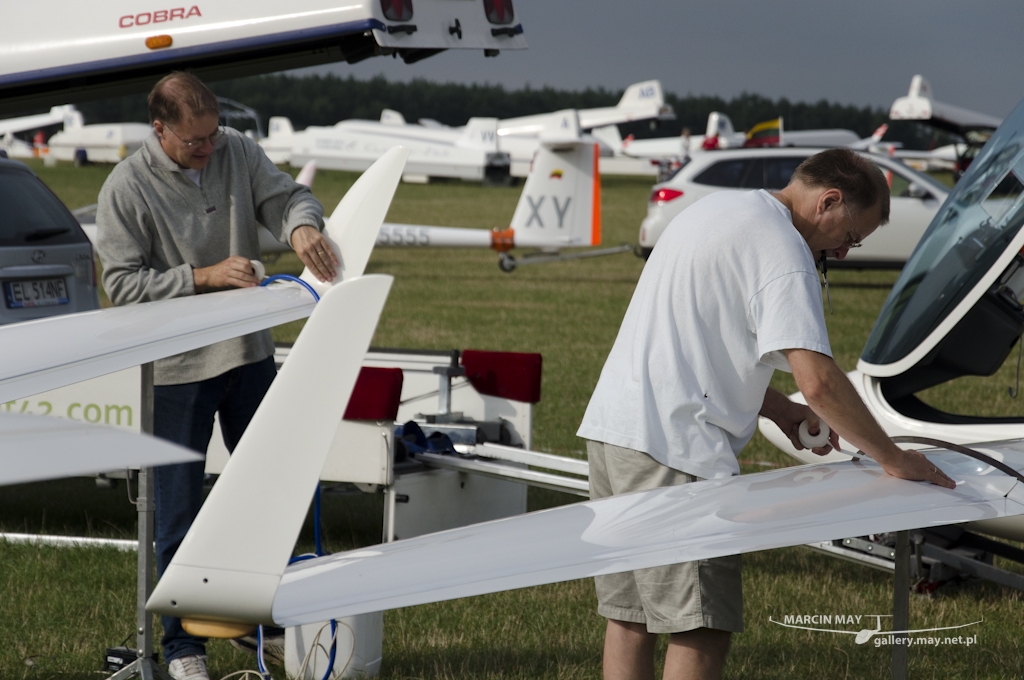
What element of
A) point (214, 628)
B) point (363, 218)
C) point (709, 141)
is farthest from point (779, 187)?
point (709, 141)

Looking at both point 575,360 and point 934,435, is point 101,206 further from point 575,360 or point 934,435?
point 575,360

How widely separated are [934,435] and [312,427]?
123 inches

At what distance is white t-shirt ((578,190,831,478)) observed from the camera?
2.17 metres

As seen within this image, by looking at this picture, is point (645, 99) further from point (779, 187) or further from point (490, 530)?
point (490, 530)

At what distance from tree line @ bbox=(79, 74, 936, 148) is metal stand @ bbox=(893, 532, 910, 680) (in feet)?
284

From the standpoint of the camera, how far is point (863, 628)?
381 cm

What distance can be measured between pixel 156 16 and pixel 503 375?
2192 millimetres

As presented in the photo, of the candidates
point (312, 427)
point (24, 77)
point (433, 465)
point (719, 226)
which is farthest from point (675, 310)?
point (24, 77)

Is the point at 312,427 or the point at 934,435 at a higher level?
the point at 312,427

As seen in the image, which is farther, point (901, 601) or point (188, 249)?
point (188, 249)

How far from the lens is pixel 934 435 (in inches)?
159

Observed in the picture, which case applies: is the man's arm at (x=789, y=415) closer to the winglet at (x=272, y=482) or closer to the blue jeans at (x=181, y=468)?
the winglet at (x=272, y=482)

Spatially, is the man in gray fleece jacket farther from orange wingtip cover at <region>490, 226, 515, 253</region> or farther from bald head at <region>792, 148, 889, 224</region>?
orange wingtip cover at <region>490, 226, 515, 253</region>

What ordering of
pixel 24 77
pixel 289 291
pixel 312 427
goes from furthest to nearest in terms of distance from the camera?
→ pixel 24 77 → pixel 289 291 → pixel 312 427
